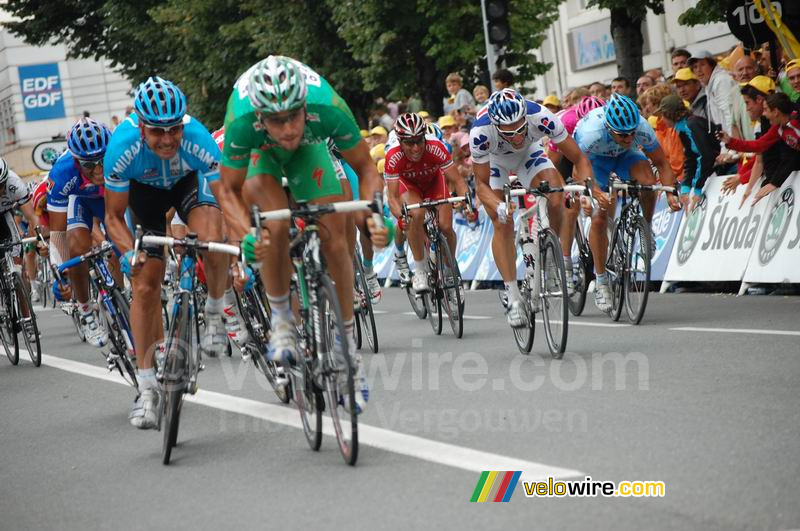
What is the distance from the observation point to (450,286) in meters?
12.2

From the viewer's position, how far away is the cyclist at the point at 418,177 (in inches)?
495

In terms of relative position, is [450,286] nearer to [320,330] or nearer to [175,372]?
[175,372]

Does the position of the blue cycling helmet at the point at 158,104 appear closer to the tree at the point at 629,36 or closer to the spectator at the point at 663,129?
the spectator at the point at 663,129

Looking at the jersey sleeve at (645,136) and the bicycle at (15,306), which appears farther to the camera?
the bicycle at (15,306)

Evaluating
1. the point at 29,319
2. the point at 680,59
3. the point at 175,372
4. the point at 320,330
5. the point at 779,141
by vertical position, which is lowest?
the point at 29,319

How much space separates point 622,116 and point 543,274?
2.29 meters

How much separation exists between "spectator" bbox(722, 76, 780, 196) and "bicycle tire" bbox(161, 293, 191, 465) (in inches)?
293

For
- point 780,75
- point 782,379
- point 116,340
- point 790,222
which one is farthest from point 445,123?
point 782,379

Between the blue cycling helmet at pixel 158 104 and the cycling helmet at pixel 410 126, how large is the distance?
14.9 ft

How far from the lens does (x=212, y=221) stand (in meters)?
8.98

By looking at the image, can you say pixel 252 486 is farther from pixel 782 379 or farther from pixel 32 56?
pixel 32 56

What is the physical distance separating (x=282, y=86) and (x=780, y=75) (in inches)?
341

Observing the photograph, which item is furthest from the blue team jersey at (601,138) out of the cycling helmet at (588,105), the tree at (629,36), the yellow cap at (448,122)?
the tree at (629,36)

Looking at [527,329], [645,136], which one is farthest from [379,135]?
[527,329]
